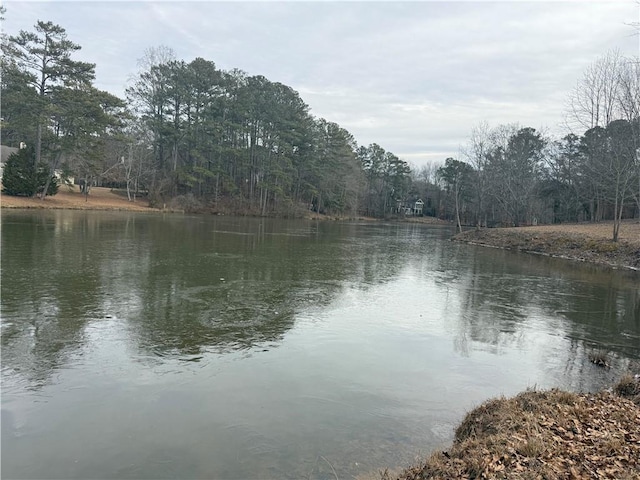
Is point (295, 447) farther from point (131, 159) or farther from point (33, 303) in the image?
point (131, 159)

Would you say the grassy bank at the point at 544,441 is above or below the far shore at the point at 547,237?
below

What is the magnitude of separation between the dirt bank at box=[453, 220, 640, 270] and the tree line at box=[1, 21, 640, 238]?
7522mm

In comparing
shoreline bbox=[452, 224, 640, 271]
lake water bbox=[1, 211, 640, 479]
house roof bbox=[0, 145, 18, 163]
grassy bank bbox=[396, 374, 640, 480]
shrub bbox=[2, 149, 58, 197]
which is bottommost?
lake water bbox=[1, 211, 640, 479]

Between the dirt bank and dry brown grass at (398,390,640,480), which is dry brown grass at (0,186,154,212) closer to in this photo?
the dirt bank

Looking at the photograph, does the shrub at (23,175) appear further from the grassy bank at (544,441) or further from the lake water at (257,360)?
the grassy bank at (544,441)

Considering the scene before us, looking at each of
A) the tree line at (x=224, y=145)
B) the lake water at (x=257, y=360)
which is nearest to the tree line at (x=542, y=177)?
the tree line at (x=224, y=145)

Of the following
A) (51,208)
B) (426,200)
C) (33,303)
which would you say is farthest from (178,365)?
(426,200)

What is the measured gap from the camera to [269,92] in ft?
181

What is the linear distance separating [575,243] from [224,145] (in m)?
42.4

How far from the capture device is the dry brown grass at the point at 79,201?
35688 mm

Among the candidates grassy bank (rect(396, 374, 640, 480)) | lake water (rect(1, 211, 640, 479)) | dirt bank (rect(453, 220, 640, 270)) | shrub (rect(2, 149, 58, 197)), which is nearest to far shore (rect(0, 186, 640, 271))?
dirt bank (rect(453, 220, 640, 270))

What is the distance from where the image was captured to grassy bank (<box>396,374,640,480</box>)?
137 inches

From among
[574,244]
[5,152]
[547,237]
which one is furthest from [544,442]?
[5,152]

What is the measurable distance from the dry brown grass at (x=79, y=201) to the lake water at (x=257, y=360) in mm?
25911
